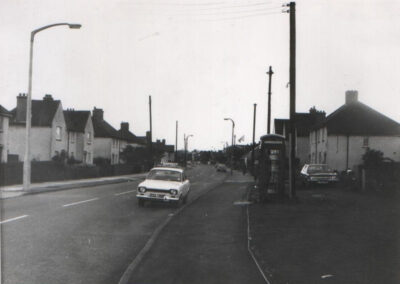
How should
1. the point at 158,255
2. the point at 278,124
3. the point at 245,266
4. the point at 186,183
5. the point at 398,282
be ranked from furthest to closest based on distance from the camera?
the point at 278,124 → the point at 186,183 → the point at 158,255 → the point at 245,266 → the point at 398,282

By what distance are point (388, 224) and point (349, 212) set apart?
258cm

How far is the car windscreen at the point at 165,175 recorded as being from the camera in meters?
18.9

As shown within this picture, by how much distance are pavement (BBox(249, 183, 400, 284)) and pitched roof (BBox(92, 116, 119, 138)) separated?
5429 cm

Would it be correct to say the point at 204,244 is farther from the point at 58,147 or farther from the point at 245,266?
the point at 58,147

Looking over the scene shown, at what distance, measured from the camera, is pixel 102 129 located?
67938mm

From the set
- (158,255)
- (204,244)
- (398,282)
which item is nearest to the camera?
(398,282)

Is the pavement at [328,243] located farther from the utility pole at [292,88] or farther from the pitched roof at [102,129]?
the pitched roof at [102,129]

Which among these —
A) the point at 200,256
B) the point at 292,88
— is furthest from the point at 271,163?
the point at 200,256

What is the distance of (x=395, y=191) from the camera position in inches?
717

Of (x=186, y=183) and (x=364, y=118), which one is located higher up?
(x=364, y=118)

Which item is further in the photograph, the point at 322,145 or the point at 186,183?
the point at 322,145

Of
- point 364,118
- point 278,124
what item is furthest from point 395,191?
point 278,124

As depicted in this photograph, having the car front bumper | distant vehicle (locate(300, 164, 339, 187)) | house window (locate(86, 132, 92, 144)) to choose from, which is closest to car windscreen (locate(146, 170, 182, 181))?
the car front bumper

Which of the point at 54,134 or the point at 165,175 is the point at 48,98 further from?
the point at 165,175
